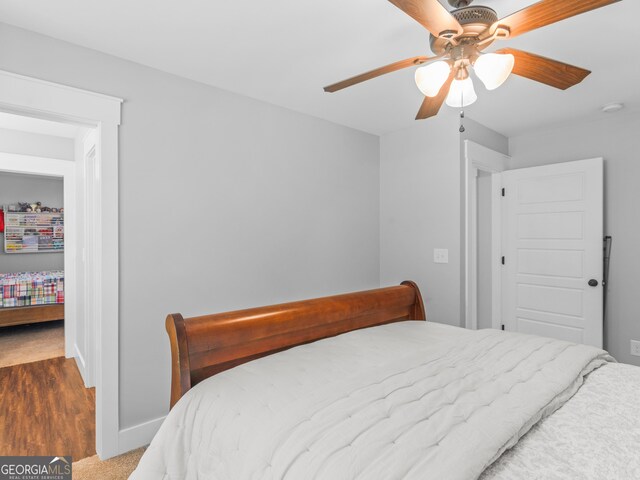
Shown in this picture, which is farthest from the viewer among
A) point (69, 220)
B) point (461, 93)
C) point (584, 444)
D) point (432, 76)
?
point (69, 220)

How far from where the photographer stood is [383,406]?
1.18m

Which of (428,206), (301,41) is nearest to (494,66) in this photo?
(301,41)

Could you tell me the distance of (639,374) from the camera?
1.57 metres

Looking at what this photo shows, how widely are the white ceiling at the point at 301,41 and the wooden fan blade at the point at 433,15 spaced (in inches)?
14.8

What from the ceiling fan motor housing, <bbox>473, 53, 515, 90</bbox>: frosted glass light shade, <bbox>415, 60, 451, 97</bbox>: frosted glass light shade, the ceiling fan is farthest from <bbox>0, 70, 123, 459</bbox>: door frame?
<bbox>473, 53, 515, 90</bbox>: frosted glass light shade

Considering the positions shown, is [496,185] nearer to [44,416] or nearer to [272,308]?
[272,308]

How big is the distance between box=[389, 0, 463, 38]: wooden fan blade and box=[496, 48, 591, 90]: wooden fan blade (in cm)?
29

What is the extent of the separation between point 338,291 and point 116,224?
1.99 metres

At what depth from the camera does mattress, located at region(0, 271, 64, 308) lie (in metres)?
4.59

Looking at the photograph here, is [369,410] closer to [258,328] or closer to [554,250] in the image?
[258,328]

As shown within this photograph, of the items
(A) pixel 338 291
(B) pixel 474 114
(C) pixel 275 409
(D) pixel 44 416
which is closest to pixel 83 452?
(D) pixel 44 416

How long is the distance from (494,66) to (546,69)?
327 mm

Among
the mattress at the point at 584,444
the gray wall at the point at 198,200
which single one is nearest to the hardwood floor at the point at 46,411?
the gray wall at the point at 198,200

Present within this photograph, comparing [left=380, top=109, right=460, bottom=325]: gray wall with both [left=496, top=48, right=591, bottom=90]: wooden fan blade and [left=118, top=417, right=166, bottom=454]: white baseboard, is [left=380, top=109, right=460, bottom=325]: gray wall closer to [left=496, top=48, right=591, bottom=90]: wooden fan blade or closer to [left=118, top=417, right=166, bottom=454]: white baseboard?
[left=496, top=48, right=591, bottom=90]: wooden fan blade
